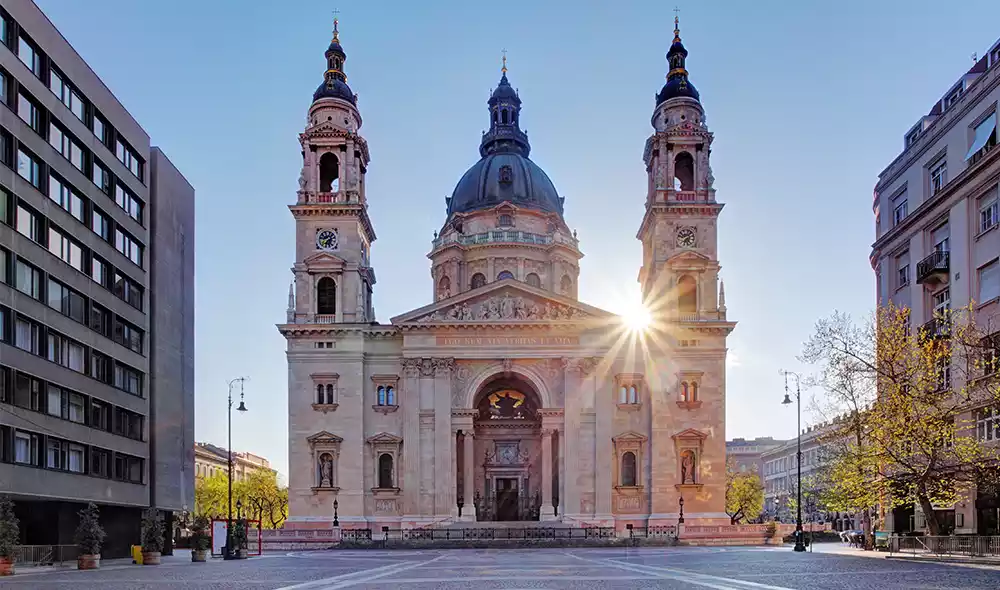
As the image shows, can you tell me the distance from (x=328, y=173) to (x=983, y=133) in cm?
4705

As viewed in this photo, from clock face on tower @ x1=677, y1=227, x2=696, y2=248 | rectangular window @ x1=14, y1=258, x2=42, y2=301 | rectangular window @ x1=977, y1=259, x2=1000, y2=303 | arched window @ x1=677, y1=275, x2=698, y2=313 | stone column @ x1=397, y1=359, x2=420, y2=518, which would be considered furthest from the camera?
clock face on tower @ x1=677, y1=227, x2=696, y2=248

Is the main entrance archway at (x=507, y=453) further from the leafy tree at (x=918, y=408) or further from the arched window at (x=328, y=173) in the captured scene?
the leafy tree at (x=918, y=408)

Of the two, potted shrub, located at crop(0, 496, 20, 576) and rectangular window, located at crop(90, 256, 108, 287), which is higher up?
rectangular window, located at crop(90, 256, 108, 287)

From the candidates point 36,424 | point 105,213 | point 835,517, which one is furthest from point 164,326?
point 835,517

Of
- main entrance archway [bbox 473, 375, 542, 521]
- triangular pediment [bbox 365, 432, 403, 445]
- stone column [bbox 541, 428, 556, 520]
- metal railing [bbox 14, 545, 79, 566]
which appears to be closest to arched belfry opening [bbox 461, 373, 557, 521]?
main entrance archway [bbox 473, 375, 542, 521]

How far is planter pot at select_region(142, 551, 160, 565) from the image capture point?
4353 centimetres

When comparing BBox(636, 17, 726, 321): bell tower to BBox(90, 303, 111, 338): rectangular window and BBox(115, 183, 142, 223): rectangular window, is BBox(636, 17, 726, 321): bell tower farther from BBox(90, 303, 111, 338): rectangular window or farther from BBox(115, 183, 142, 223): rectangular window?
BBox(90, 303, 111, 338): rectangular window

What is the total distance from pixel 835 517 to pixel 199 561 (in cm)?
9759

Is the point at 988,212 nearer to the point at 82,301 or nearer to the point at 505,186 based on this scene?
the point at 82,301

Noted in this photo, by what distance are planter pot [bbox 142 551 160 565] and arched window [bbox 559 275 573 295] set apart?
50.0m

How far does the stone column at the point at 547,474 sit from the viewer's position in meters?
71.3

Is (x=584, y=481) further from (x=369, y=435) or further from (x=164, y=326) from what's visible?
(x=164, y=326)

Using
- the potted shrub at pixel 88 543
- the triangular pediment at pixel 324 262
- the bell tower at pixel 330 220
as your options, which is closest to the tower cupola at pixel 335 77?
the bell tower at pixel 330 220

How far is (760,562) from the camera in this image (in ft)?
122
